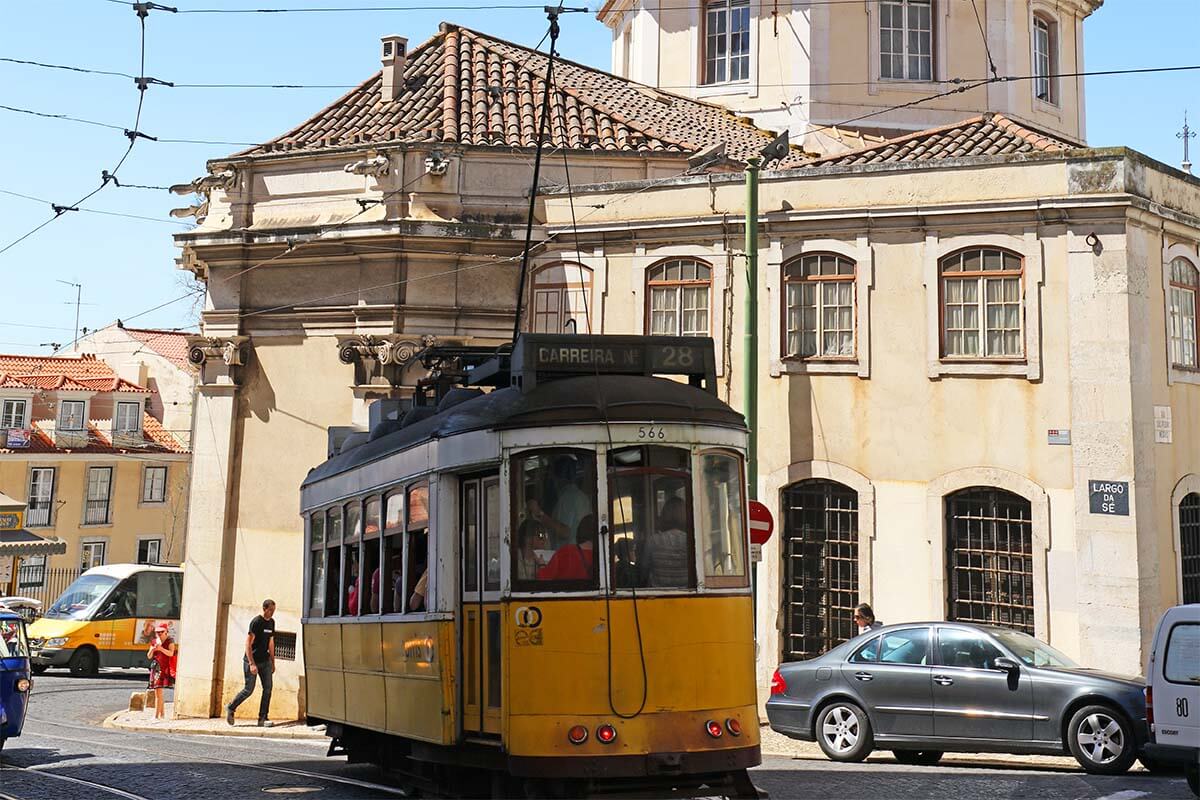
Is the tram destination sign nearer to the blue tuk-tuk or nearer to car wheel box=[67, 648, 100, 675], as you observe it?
the blue tuk-tuk

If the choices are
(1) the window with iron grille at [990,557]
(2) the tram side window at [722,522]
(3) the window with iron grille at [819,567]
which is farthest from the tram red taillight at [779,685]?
(2) the tram side window at [722,522]

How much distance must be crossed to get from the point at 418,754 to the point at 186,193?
16334mm

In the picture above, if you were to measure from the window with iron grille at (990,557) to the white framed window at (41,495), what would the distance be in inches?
1469

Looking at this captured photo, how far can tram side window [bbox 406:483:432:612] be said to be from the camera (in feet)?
33.6

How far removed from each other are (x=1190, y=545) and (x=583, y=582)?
11747 millimetres

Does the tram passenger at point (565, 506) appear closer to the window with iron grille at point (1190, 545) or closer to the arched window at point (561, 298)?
the arched window at point (561, 298)

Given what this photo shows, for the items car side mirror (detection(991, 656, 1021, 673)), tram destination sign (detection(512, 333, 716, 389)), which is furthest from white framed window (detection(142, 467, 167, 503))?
tram destination sign (detection(512, 333, 716, 389))

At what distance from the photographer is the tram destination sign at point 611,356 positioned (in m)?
9.77

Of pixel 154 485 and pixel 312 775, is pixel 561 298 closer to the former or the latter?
pixel 312 775

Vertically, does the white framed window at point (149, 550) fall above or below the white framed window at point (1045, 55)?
below

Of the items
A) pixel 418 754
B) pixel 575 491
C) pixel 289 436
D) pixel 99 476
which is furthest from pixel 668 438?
pixel 99 476

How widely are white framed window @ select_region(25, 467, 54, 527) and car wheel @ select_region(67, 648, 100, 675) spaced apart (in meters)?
16.3

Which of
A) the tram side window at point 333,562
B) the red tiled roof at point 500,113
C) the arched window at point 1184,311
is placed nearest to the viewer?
the tram side window at point 333,562

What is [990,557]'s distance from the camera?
17.5 metres
